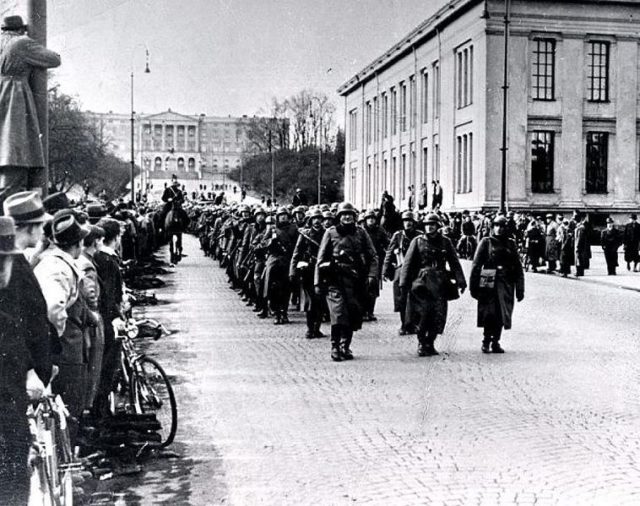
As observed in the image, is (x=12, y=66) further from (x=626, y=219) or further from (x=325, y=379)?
(x=626, y=219)

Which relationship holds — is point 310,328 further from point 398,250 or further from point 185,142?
point 185,142

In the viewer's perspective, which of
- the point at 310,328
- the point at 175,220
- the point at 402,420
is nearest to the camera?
the point at 402,420

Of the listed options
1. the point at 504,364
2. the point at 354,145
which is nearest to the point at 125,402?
the point at 504,364

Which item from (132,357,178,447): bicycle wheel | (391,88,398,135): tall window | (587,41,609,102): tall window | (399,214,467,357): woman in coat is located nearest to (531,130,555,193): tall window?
(587,41,609,102): tall window

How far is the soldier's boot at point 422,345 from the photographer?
13.1m

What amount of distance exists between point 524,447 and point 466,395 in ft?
7.57

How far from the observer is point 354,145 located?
85500mm

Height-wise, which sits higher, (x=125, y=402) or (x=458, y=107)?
(x=458, y=107)

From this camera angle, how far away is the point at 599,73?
52906mm

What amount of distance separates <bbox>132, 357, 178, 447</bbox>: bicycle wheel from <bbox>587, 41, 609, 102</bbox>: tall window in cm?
4800

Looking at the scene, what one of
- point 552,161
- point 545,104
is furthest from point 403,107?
point 552,161

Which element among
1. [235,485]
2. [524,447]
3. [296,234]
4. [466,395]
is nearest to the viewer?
[235,485]

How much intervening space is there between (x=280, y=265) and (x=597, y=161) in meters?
38.3

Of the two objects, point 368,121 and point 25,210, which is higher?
point 368,121
